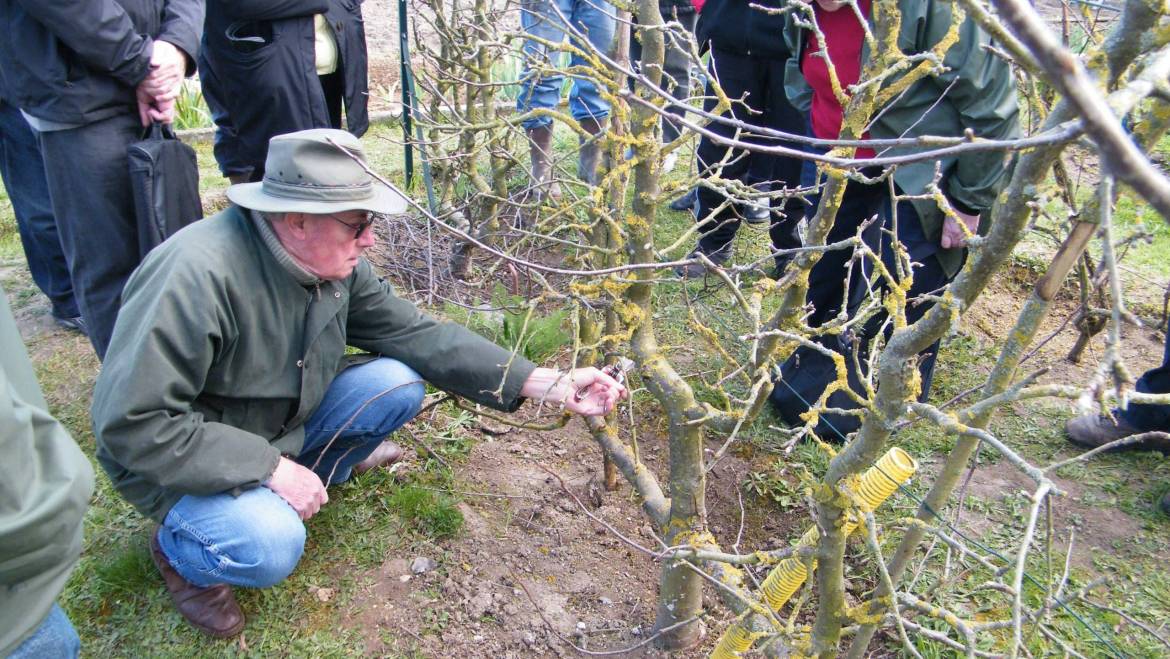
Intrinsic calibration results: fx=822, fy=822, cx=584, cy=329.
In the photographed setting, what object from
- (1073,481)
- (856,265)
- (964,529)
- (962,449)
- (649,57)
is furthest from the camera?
(856,265)

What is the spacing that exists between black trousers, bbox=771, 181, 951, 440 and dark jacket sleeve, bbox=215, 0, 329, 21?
6.85 feet

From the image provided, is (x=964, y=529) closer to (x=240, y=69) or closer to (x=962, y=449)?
(x=962, y=449)

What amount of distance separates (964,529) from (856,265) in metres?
1.07

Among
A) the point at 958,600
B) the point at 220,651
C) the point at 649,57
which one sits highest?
the point at 649,57

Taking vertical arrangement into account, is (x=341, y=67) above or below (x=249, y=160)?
above

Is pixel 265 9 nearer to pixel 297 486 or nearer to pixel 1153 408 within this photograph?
pixel 297 486

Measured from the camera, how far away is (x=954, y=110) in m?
2.59

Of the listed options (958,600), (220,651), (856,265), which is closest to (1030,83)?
(958,600)

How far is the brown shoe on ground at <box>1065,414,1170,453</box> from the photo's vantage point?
3020mm

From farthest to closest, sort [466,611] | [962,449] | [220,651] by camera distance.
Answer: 1. [466,611]
2. [220,651]
3. [962,449]

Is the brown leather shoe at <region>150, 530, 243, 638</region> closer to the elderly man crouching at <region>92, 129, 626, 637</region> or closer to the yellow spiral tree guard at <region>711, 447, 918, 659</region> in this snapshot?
the elderly man crouching at <region>92, 129, 626, 637</region>

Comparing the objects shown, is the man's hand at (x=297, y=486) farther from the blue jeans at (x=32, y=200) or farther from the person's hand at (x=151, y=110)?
the blue jeans at (x=32, y=200)

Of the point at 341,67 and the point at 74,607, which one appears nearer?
the point at 74,607

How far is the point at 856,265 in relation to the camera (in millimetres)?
3211
